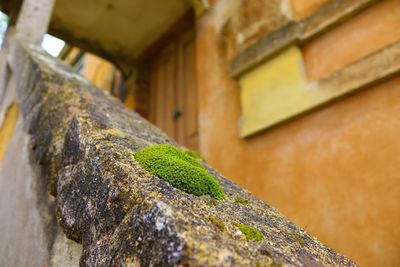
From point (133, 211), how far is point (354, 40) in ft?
11.1

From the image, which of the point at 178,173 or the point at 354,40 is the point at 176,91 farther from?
the point at 178,173

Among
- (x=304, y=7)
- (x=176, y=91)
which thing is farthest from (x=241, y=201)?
(x=176, y=91)

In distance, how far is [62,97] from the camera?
Answer: 2400 mm

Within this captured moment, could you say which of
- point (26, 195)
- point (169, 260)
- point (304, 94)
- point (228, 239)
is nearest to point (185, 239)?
point (169, 260)

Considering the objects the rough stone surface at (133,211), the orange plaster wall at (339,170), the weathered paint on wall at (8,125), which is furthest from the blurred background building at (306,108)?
the weathered paint on wall at (8,125)

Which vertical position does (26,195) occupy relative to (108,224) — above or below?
above

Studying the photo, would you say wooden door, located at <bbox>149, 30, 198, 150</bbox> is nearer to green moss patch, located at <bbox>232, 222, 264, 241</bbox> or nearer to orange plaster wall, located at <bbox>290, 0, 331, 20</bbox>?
orange plaster wall, located at <bbox>290, 0, 331, 20</bbox>

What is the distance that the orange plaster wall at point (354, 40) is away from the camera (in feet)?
11.8

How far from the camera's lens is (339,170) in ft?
11.5

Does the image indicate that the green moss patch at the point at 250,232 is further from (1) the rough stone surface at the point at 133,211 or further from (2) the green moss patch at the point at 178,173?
(2) the green moss patch at the point at 178,173

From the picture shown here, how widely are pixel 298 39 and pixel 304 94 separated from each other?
2.24 ft

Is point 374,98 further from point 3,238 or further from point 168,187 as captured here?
point 3,238

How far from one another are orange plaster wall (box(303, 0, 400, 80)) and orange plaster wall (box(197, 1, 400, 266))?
1.45 feet

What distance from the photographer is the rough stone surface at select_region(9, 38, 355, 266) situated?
1090mm
